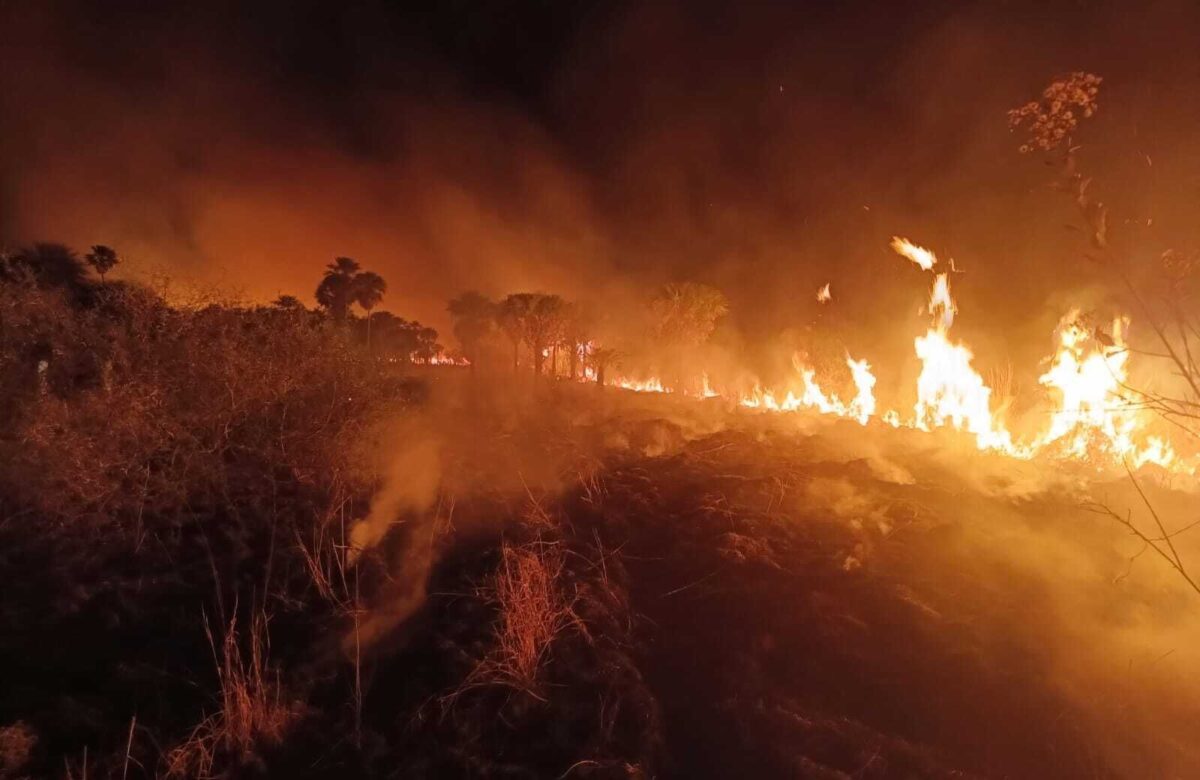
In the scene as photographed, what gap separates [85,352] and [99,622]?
13.5 feet

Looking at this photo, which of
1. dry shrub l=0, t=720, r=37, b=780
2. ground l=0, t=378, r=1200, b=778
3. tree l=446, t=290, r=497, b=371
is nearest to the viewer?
dry shrub l=0, t=720, r=37, b=780

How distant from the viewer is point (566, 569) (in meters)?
7.57

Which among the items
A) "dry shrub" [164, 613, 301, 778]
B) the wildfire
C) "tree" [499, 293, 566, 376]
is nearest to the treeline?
"tree" [499, 293, 566, 376]

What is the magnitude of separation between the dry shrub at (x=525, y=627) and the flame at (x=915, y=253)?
10.2 meters

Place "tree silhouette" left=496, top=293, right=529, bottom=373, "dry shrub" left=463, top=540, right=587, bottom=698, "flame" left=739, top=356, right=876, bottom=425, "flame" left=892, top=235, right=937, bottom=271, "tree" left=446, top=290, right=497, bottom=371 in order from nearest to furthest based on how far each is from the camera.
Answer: "dry shrub" left=463, top=540, right=587, bottom=698 < "flame" left=892, top=235, right=937, bottom=271 < "flame" left=739, top=356, right=876, bottom=425 < "tree silhouette" left=496, top=293, right=529, bottom=373 < "tree" left=446, top=290, right=497, bottom=371

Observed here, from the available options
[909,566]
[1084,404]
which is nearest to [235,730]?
[909,566]

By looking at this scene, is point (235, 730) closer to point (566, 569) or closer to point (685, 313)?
point (566, 569)

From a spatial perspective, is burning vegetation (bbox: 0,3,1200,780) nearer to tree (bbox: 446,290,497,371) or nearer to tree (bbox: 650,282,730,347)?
tree (bbox: 650,282,730,347)

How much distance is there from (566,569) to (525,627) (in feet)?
6.07

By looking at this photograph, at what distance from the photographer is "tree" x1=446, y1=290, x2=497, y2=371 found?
40.3 meters

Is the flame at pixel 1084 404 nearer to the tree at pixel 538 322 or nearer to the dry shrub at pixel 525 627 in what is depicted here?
the dry shrub at pixel 525 627

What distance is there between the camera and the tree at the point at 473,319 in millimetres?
40281

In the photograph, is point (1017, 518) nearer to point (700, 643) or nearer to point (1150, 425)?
point (700, 643)

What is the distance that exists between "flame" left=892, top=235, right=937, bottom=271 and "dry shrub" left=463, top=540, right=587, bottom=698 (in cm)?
1022
